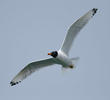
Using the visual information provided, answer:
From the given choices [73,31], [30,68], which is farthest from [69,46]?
[30,68]

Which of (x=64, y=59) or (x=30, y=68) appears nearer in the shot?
(x=64, y=59)

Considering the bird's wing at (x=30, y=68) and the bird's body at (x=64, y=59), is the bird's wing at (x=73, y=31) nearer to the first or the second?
the bird's body at (x=64, y=59)

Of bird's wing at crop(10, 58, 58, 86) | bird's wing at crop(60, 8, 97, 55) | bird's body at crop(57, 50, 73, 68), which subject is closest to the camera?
bird's body at crop(57, 50, 73, 68)

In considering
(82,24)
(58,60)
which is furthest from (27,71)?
(82,24)

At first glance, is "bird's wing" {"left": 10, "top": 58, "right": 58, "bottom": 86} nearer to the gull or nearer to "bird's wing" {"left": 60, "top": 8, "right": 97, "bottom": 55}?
the gull

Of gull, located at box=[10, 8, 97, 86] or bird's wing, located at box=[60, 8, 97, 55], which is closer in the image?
gull, located at box=[10, 8, 97, 86]

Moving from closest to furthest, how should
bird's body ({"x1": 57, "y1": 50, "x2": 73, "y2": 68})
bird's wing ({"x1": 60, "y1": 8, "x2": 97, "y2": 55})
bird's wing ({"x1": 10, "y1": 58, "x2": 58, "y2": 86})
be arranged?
bird's body ({"x1": 57, "y1": 50, "x2": 73, "y2": 68}) < bird's wing ({"x1": 60, "y1": 8, "x2": 97, "y2": 55}) < bird's wing ({"x1": 10, "y1": 58, "x2": 58, "y2": 86})

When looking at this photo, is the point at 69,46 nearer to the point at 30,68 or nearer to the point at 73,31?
the point at 73,31

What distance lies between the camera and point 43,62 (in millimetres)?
31797

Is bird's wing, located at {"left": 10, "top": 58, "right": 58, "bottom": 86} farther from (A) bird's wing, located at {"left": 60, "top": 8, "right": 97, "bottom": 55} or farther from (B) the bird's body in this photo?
(A) bird's wing, located at {"left": 60, "top": 8, "right": 97, "bottom": 55}

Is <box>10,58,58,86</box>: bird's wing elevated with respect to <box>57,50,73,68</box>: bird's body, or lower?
elevated

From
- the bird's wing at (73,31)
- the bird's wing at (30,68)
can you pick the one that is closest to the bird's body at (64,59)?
the bird's wing at (73,31)

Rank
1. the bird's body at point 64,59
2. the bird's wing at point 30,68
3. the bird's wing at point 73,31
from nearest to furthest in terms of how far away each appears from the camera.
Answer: the bird's body at point 64,59, the bird's wing at point 73,31, the bird's wing at point 30,68

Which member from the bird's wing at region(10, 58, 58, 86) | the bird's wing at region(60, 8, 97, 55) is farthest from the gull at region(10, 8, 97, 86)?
the bird's wing at region(10, 58, 58, 86)
